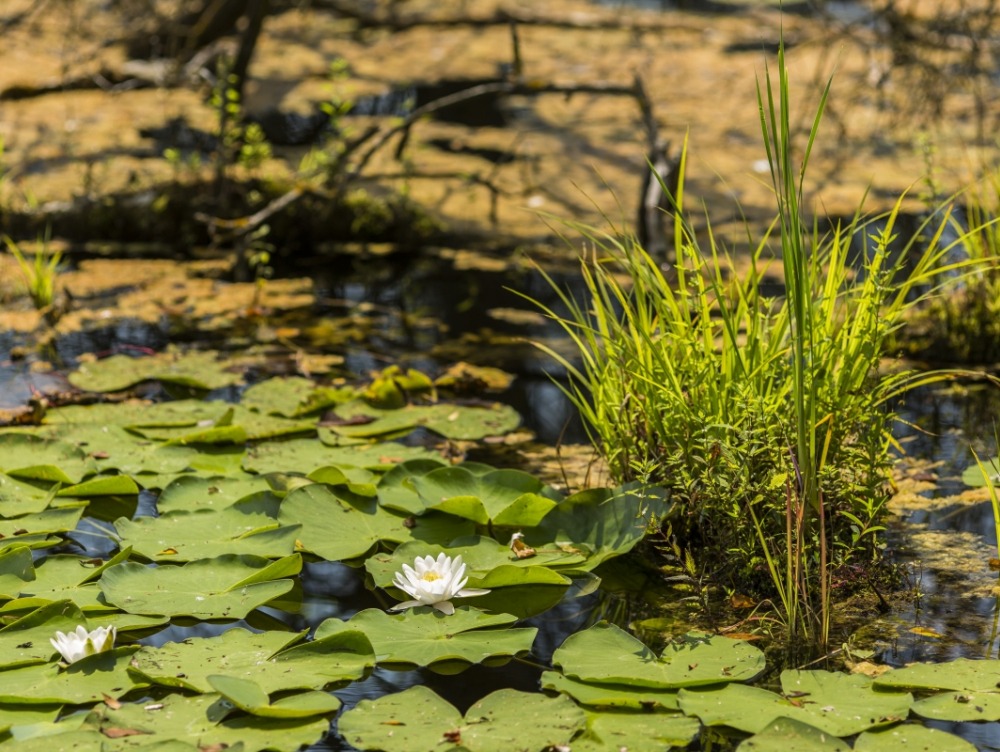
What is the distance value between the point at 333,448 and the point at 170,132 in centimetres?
319

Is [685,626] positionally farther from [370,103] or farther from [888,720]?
[370,103]

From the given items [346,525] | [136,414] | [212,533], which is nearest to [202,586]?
[212,533]

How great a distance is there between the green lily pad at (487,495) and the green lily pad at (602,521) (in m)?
0.03

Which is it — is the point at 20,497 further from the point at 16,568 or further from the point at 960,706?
the point at 960,706

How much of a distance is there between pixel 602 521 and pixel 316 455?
0.80m

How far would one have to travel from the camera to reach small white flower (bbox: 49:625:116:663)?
6.30 ft

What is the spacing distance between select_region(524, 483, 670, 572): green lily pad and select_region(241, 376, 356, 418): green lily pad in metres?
0.91

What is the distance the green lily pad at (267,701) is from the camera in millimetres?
1771

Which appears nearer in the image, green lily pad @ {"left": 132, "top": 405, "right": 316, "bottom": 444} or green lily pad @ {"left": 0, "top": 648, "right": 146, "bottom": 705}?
green lily pad @ {"left": 0, "top": 648, "right": 146, "bottom": 705}

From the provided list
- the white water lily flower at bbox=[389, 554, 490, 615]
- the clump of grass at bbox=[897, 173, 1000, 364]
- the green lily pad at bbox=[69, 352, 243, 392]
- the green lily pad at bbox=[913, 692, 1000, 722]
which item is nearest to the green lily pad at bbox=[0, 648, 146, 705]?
the white water lily flower at bbox=[389, 554, 490, 615]

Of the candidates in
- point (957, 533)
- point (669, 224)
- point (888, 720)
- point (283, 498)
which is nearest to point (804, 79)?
point (669, 224)

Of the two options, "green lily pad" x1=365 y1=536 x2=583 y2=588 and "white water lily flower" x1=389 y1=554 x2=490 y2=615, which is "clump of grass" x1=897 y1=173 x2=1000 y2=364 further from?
"white water lily flower" x1=389 y1=554 x2=490 y2=615

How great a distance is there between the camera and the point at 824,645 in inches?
80.7

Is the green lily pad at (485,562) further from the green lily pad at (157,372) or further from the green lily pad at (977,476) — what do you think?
the green lily pad at (157,372)
